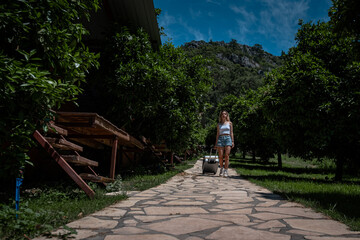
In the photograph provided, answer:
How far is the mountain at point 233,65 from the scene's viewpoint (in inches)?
2933

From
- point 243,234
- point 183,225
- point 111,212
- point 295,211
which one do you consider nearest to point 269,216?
point 295,211

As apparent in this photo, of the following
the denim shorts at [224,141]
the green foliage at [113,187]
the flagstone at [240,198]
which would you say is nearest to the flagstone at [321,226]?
the flagstone at [240,198]

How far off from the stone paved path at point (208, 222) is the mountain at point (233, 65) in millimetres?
32277

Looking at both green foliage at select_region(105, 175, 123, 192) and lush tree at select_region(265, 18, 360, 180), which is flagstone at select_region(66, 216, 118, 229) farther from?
lush tree at select_region(265, 18, 360, 180)

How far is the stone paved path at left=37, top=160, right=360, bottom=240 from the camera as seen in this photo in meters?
2.63

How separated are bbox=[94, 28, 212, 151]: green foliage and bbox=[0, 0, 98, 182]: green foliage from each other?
4.03 metres

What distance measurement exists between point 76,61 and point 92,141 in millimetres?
4495

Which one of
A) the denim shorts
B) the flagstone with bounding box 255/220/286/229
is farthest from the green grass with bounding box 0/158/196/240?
the denim shorts

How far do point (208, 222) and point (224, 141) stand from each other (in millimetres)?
6187

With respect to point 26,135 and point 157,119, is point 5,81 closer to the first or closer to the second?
point 26,135

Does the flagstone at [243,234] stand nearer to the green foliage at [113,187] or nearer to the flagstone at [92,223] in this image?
the flagstone at [92,223]

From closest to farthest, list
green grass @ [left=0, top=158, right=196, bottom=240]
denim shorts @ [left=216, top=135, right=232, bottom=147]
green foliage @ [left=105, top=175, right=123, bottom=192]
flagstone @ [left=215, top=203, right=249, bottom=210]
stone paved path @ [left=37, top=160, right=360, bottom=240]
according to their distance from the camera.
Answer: green grass @ [left=0, top=158, right=196, bottom=240] < stone paved path @ [left=37, top=160, right=360, bottom=240] < flagstone @ [left=215, top=203, right=249, bottom=210] < green foliage @ [left=105, top=175, right=123, bottom=192] < denim shorts @ [left=216, top=135, right=232, bottom=147]

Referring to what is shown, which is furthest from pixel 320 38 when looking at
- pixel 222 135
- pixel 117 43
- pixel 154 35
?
pixel 117 43

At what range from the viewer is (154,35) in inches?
428
